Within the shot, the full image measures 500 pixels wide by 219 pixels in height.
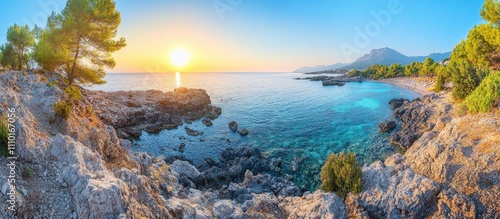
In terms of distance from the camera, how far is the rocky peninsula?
10609mm

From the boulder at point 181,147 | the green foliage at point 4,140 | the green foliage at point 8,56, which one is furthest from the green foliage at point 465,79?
the green foliage at point 8,56

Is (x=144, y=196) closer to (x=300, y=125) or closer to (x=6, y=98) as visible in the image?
(x=6, y=98)

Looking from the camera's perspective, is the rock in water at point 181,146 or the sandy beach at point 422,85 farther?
the sandy beach at point 422,85

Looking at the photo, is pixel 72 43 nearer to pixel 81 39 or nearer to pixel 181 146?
pixel 81 39

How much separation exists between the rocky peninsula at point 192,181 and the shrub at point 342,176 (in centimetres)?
66

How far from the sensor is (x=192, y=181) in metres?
23.6

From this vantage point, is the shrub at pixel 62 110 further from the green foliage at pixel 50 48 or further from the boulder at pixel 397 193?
the boulder at pixel 397 193

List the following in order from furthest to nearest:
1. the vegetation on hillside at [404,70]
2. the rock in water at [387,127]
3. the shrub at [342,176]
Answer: the vegetation on hillside at [404,70] → the rock in water at [387,127] → the shrub at [342,176]

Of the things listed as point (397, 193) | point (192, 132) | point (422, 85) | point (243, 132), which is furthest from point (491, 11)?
point (422, 85)

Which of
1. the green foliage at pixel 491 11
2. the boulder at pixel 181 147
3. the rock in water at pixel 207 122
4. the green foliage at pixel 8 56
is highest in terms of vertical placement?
the green foliage at pixel 491 11

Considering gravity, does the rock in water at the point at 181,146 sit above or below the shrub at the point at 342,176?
below

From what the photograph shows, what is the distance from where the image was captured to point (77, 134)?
1819 cm

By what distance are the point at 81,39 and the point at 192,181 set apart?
83.4ft

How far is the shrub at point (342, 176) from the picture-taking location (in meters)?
16.9
